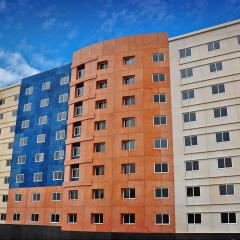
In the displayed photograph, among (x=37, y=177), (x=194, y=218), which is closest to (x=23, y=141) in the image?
(x=37, y=177)

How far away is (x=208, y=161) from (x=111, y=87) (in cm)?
1919

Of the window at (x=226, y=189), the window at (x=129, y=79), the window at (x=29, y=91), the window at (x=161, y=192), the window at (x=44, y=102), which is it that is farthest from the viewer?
the window at (x=29, y=91)

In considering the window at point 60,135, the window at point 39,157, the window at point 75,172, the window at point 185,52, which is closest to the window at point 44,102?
the window at point 60,135

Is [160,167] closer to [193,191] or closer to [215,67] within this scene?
[193,191]

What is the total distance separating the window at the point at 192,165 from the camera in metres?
46.4

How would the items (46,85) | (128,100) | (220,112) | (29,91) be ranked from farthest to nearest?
(29,91) → (46,85) → (128,100) → (220,112)

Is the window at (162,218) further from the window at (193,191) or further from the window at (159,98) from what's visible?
the window at (159,98)

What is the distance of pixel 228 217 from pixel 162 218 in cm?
858

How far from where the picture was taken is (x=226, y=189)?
4366cm

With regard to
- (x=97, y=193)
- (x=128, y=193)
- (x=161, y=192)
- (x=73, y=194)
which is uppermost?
(x=73, y=194)

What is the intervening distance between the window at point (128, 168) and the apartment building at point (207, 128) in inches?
245

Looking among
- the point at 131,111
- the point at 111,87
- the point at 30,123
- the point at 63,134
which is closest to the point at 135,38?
the point at 111,87

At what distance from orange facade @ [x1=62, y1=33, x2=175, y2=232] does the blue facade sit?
3515mm

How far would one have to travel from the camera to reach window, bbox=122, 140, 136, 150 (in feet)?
166
